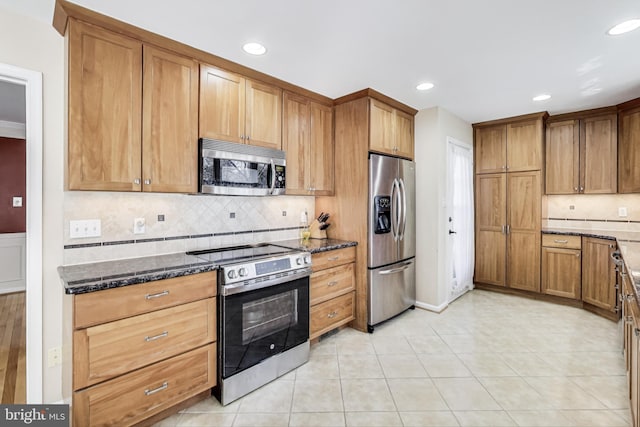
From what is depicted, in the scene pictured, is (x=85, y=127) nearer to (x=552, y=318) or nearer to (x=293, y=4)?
Result: (x=293, y=4)

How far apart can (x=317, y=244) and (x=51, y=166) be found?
6.86 ft

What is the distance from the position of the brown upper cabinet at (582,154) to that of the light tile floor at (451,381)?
5.66 ft

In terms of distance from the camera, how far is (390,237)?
3324 millimetres

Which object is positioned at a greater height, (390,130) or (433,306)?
(390,130)

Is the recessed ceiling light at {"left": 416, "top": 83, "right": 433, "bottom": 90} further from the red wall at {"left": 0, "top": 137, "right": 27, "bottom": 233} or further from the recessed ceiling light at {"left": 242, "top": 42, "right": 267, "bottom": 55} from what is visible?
the red wall at {"left": 0, "top": 137, "right": 27, "bottom": 233}

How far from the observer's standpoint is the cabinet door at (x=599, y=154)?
12.3ft

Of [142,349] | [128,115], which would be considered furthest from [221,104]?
[142,349]

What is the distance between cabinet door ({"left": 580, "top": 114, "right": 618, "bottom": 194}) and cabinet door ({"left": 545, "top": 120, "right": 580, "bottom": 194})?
0.06 metres

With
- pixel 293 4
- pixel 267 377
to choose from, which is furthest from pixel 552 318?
pixel 293 4

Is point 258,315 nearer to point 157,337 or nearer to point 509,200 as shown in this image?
point 157,337

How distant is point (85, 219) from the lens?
2059 millimetres

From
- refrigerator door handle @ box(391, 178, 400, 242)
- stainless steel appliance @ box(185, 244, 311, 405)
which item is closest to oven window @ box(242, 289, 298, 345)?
stainless steel appliance @ box(185, 244, 311, 405)

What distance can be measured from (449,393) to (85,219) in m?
2.79

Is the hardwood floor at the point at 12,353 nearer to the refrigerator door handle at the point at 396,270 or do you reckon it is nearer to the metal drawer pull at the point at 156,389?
the metal drawer pull at the point at 156,389
